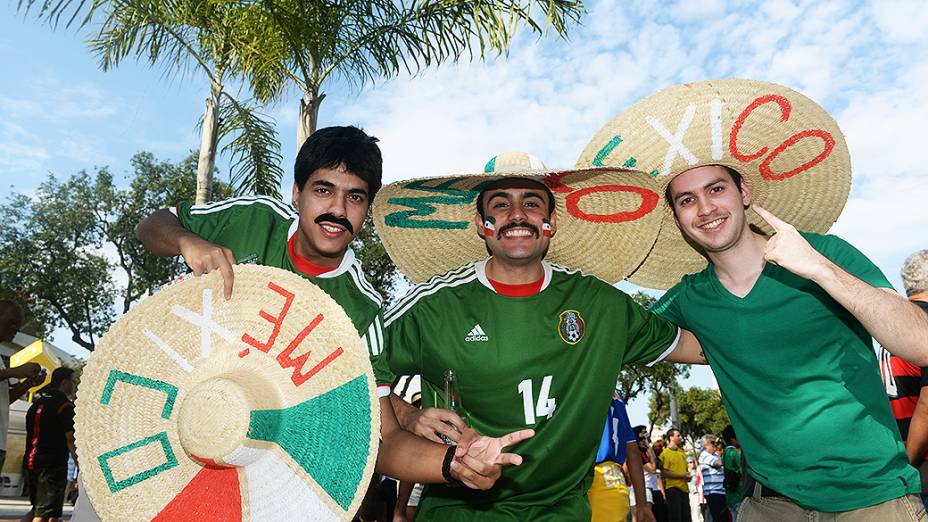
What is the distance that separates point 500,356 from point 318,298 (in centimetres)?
109

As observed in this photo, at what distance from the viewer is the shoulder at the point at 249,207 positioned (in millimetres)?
3602

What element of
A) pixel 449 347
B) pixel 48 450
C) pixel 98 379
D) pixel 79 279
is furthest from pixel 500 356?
pixel 79 279

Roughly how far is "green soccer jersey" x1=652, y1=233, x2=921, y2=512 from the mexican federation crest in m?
0.66

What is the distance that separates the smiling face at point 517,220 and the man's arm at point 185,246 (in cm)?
136

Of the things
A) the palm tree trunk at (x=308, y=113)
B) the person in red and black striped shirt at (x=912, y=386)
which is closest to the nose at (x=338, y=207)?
the person in red and black striped shirt at (x=912, y=386)

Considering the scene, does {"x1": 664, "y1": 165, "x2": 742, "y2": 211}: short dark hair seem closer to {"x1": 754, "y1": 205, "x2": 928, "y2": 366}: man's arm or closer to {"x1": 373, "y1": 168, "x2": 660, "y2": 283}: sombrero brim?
{"x1": 373, "y1": 168, "x2": 660, "y2": 283}: sombrero brim

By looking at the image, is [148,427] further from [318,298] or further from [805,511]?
[805,511]

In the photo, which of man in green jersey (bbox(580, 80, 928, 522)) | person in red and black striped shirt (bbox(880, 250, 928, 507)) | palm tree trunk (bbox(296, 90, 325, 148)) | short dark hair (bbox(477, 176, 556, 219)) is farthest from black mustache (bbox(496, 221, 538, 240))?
palm tree trunk (bbox(296, 90, 325, 148))

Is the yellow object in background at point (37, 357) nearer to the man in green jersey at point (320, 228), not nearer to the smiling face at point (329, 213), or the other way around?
the man in green jersey at point (320, 228)

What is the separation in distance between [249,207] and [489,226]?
4.22ft

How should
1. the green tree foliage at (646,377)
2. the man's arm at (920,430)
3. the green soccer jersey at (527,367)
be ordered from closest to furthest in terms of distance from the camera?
1. the green soccer jersey at (527,367)
2. the man's arm at (920,430)
3. the green tree foliage at (646,377)

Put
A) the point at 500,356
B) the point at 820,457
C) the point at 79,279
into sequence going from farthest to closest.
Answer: the point at 79,279, the point at 500,356, the point at 820,457

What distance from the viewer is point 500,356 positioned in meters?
3.33

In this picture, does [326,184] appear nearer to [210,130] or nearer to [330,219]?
[330,219]
